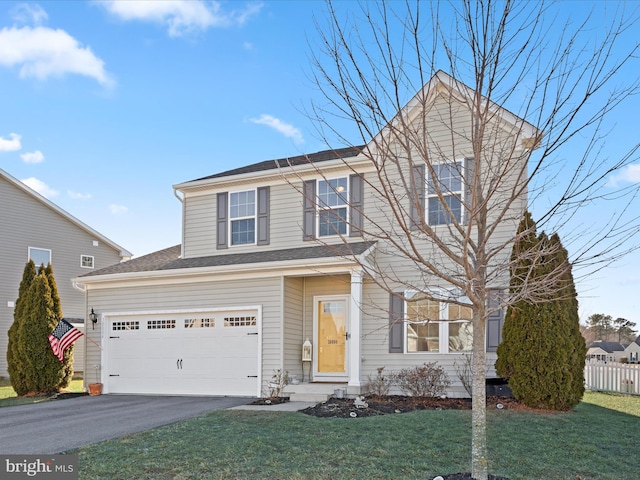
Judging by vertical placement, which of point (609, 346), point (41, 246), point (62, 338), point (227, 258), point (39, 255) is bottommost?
point (609, 346)

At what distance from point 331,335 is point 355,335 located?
62.6 inches

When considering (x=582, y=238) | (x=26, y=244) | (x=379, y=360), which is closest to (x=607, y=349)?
(x=379, y=360)

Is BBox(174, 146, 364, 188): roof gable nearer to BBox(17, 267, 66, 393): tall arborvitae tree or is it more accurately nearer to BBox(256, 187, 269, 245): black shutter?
BBox(256, 187, 269, 245): black shutter

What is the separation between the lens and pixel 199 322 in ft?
43.6

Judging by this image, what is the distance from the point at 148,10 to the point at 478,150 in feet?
32.6

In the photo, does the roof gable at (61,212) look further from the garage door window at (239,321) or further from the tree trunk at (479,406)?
the tree trunk at (479,406)

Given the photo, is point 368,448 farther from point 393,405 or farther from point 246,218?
point 246,218

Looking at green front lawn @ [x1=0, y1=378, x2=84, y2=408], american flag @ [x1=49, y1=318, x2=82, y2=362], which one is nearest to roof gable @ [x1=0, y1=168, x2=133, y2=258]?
green front lawn @ [x1=0, y1=378, x2=84, y2=408]

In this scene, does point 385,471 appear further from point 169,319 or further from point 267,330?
point 169,319

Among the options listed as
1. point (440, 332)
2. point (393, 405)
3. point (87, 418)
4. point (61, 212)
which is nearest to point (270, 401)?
point (393, 405)

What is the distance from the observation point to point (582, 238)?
4.74 metres

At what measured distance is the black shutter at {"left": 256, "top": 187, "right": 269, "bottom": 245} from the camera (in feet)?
45.8

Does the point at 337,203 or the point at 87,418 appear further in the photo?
the point at 337,203

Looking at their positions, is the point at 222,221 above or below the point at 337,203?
below
